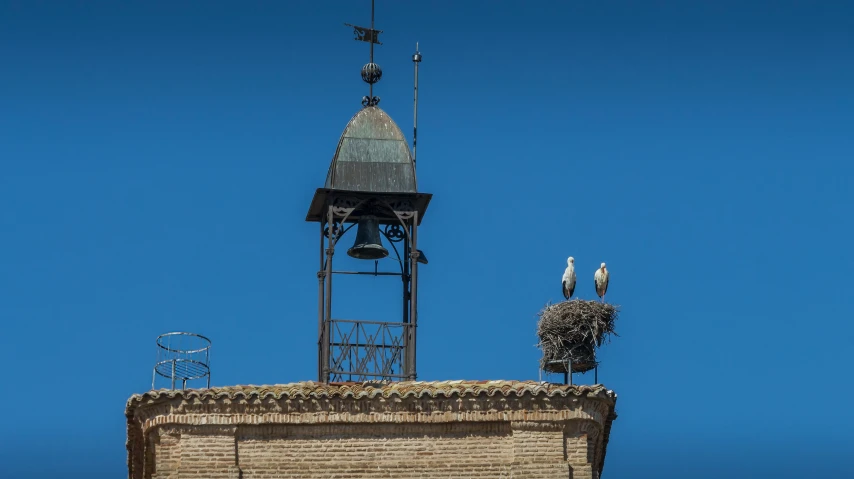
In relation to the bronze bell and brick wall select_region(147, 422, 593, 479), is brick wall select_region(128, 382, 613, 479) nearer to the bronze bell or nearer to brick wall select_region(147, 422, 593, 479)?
brick wall select_region(147, 422, 593, 479)

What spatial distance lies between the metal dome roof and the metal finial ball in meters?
0.86

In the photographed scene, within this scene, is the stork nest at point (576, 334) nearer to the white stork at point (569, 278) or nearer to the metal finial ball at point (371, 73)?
the white stork at point (569, 278)

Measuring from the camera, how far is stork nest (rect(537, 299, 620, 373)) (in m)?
28.3

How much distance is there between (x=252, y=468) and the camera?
2744 centimetres

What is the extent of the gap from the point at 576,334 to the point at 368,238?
4.14 metres

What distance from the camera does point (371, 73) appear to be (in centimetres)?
3183

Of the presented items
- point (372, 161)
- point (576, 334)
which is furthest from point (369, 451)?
point (372, 161)

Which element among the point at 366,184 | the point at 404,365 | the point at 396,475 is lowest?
the point at 396,475

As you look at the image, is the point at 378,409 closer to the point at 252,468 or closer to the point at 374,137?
the point at 252,468

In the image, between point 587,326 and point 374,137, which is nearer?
point 587,326

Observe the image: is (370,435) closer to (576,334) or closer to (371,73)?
(576,334)

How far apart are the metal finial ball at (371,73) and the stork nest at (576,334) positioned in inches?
209

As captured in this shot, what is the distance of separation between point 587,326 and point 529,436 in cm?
184

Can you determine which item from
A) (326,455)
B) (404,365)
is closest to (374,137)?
(404,365)
